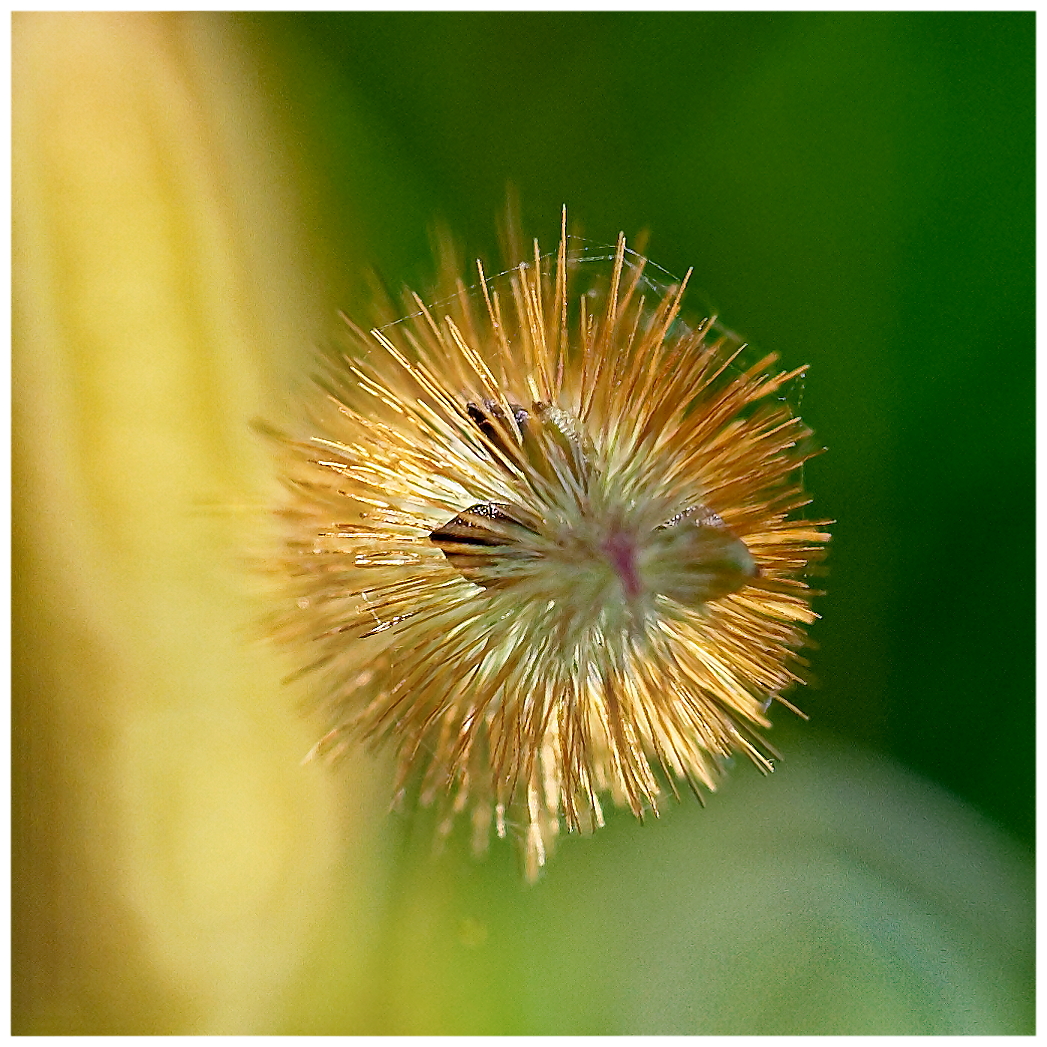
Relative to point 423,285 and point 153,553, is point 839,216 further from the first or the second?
point 153,553

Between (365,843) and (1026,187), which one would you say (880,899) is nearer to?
(365,843)

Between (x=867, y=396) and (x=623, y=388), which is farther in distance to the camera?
(x=867, y=396)

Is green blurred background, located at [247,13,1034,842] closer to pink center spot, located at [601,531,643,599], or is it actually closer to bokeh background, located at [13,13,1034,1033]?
bokeh background, located at [13,13,1034,1033]

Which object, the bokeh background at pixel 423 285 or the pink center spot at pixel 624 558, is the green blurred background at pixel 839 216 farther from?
the pink center spot at pixel 624 558

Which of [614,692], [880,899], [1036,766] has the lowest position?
[880,899]

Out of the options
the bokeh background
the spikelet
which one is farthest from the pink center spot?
the bokeh background

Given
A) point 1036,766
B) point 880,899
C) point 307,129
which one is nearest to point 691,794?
point 880,899
